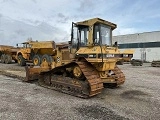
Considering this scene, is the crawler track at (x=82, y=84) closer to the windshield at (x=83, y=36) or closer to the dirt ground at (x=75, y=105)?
the dirt ground at (x=75, y=105)

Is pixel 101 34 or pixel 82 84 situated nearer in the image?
pixel 82 84

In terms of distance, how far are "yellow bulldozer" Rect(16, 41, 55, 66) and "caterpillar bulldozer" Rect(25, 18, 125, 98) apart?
3.65 m

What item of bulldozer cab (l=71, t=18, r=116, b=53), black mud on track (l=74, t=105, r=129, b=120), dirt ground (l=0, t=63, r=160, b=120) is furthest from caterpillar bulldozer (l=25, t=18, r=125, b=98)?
black mud on track (l=74, t=105, r=129, b=120)

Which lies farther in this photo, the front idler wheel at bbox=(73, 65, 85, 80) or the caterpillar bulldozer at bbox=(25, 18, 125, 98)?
the front idler wheel at bbox=(73, 65, 85, 80)

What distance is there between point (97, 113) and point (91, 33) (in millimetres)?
3409

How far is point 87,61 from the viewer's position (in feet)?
26.1

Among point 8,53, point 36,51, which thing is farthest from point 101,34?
point 8,53

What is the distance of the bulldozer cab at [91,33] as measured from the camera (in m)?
8.06

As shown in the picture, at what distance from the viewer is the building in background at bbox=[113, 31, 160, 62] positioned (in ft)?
117

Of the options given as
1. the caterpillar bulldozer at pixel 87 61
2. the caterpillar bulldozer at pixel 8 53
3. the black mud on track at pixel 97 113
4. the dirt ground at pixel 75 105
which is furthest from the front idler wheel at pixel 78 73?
the caterpillar bulldozer at pixel 8 53

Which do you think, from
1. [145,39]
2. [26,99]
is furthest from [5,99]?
[145,39]

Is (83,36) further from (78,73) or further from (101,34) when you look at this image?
(78,73)

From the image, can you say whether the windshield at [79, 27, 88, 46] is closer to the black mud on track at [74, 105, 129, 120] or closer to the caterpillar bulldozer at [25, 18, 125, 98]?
the caterpillar bulldozer at [25, 18, 125, 98]

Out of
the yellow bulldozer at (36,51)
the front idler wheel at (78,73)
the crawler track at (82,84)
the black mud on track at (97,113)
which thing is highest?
the yellow bulldozer at (36,51)
